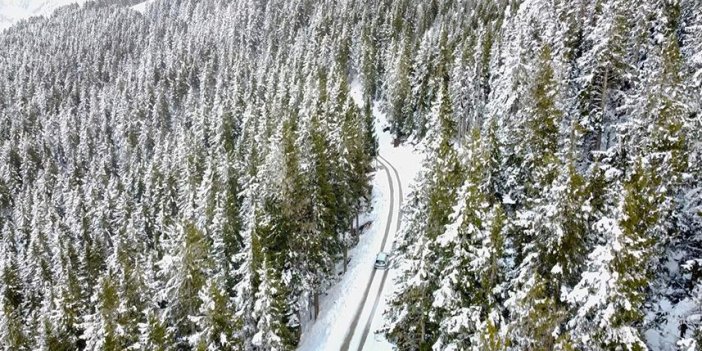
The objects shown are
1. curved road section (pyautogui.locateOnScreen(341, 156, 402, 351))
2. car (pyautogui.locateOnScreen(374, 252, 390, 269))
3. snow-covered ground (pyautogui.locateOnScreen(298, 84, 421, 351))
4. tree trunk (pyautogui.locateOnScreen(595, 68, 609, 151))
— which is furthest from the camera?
car (pyautogui.locateOnScreen(374, 252, 390, 269))

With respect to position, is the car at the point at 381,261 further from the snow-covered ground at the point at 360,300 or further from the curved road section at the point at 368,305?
the snow-covered ground at the point at 360,300

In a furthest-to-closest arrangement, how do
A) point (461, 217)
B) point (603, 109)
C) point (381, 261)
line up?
1. point (381, 261)
2. point (603, 109)
3. point (461, 217)

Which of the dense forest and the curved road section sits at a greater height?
the dense forest

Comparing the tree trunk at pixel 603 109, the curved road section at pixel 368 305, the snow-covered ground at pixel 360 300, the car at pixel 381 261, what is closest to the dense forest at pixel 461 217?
the tree trunk at pixel 603 109

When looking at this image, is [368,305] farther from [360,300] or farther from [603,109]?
[603,109]

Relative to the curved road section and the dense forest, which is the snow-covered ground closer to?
the curved road section

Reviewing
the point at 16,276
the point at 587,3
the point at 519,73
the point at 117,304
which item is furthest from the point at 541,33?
the point at 16,276

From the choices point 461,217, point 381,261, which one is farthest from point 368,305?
point 461,217

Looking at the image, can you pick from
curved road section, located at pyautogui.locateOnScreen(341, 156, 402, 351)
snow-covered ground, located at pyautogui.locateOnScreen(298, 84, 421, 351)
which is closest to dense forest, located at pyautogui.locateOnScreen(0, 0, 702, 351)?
snow-covered ground, located at pyautogui.locateOnScreen(298, 84, 421, 351)

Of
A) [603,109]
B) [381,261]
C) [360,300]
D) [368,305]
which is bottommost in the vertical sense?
[368,305]
